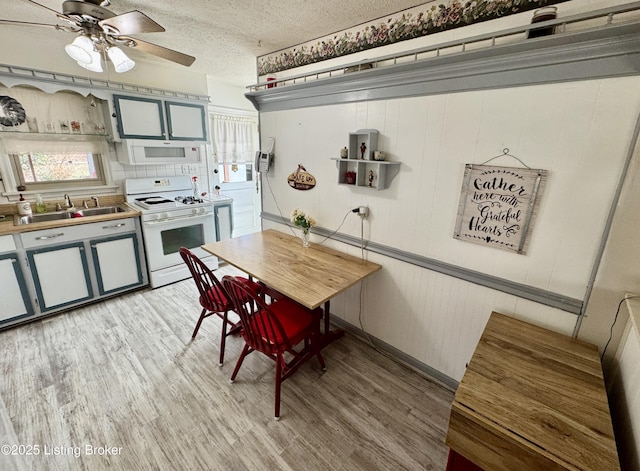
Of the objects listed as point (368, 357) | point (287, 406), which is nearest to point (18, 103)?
point (287, 406)

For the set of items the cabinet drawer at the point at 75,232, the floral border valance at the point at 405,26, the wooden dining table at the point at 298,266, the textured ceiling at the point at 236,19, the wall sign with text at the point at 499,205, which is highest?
the textured ceiling at the point at 236,19

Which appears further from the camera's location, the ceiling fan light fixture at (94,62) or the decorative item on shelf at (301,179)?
the decorative item on shelf at (301,179)

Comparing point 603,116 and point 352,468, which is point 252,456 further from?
point 603,116

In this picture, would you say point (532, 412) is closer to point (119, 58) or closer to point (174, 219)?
point (119, 58)

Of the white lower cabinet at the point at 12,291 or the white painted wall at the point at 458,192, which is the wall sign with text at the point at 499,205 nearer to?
the white painted wall at the point at 458,192

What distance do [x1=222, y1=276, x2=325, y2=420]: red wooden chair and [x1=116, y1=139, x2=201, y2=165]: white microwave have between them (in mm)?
2272

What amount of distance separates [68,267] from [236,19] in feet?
9.04

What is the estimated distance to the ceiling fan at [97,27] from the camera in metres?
1.54

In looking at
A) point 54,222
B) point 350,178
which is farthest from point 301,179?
point 54,222

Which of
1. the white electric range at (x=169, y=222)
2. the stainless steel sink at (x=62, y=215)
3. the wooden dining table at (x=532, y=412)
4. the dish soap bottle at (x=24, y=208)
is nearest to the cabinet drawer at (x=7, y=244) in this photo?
the stainless steel sink at (x=62, y=215)

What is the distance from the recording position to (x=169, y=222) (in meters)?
3.29

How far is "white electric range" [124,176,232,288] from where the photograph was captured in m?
3.22

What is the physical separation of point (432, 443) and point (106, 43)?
3.25m

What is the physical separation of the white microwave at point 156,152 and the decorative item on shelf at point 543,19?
3513 mm
